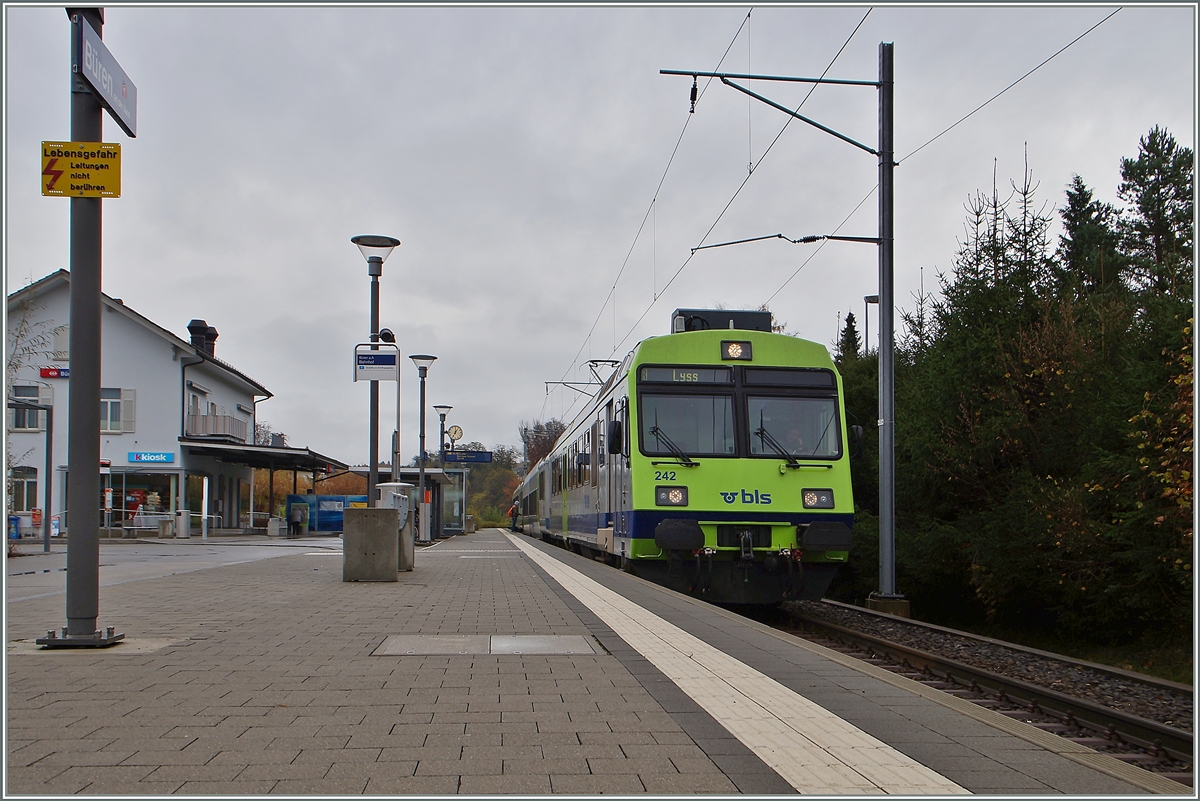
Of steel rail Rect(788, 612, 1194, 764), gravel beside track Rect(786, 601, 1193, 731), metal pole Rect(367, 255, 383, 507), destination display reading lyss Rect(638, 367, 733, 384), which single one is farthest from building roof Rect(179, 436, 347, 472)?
steel rail Rect(788, 612, 1194, 764)

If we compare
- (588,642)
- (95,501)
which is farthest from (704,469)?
(95,501)

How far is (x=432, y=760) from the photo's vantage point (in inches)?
153

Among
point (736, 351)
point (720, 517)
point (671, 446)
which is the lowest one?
point (720, 517)

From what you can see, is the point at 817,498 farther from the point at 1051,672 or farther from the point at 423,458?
the point at 423,458

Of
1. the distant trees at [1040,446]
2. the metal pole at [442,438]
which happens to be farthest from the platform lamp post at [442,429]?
the distant trees at [1040,446]

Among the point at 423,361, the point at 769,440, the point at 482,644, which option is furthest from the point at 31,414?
the point at 482,644

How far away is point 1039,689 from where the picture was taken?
709 cm

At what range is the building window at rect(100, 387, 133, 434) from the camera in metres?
37.8

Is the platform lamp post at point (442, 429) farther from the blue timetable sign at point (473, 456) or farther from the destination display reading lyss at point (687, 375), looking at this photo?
the destination display reading lyss at point (687, 375)

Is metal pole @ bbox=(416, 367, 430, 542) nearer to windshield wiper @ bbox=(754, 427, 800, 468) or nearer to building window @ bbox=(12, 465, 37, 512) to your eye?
building window @ bbox=(12, 465, 37, 512)

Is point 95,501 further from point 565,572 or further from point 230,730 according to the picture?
point 565,572

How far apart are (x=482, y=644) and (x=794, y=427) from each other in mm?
6306

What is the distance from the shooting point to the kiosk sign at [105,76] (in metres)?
6.71

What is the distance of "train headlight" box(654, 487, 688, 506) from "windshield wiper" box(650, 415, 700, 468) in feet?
1.06
